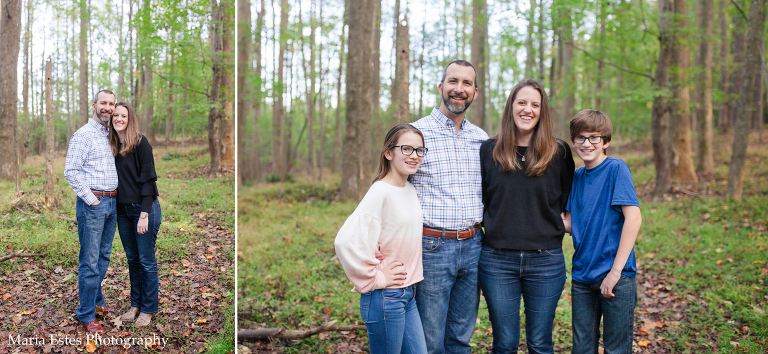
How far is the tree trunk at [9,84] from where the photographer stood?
2.54 meters

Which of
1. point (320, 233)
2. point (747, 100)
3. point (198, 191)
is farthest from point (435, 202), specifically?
point (747, 100)

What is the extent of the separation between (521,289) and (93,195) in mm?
2692

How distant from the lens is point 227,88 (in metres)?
3.13

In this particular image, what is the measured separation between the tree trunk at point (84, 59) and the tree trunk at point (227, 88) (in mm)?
775

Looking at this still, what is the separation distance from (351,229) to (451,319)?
41.2 inches

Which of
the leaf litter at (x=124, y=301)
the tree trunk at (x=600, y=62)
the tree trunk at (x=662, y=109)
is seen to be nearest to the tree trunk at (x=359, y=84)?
the tree trunk at (x=600, y=62)

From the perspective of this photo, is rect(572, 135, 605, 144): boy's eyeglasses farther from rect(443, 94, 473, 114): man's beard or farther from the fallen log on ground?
the fallen log on ground

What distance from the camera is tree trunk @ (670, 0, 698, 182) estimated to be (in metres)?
10.2

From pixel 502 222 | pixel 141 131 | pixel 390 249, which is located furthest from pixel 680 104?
pixel 141 131

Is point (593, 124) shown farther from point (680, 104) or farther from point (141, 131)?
point (680, 104)

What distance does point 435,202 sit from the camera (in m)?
2.74

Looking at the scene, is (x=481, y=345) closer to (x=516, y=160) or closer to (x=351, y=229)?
(x=516, y=160)

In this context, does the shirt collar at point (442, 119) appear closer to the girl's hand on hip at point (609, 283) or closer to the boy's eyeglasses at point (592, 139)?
the boy's eyeglasses at point (592, 139)

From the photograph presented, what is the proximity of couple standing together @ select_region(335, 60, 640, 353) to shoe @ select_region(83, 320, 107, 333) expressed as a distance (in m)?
1.70
